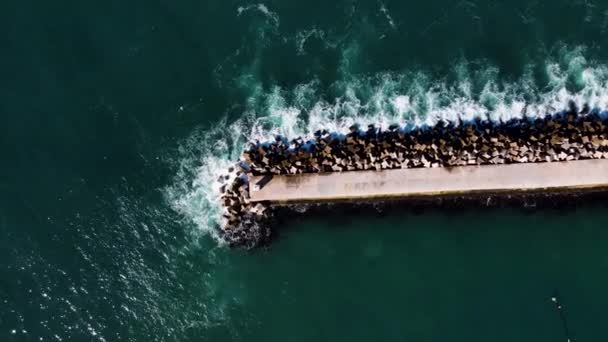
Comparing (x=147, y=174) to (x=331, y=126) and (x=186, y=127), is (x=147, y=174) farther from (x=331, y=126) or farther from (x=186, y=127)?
(x=331, y=126)

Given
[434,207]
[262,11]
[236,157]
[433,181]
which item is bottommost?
[434,207]

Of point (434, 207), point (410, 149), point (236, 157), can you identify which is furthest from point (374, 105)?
point (236, 157)

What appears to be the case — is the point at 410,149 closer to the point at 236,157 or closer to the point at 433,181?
the point at 433,181

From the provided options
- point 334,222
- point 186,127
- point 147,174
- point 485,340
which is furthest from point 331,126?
point 485,340

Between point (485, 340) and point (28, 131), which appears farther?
point (28, 131)

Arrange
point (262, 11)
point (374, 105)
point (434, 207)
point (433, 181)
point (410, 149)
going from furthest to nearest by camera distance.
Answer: point (262, 11) → point (374, 105) → point (434, 207) → point (410, 149) → point (433, 181)

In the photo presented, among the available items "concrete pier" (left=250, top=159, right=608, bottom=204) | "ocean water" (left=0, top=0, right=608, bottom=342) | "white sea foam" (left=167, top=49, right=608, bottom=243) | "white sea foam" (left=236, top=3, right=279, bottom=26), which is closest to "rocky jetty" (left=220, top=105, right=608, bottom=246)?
"concrete pier" (left=250, top=159, right=608, bottom=204)
